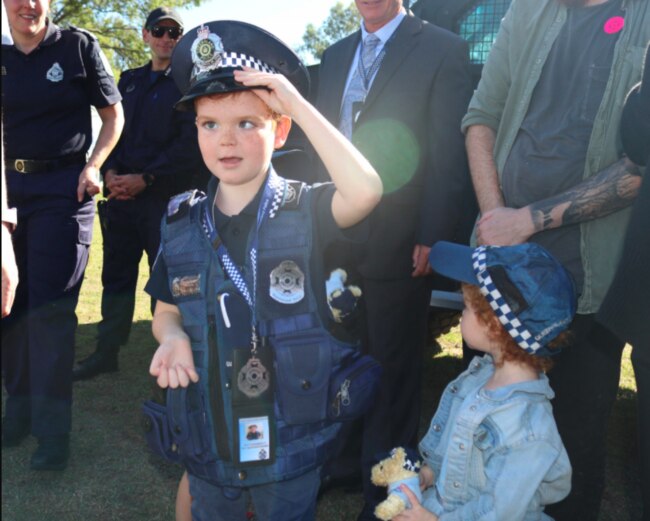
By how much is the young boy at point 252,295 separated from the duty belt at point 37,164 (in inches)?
69.8

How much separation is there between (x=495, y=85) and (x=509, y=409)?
132cm

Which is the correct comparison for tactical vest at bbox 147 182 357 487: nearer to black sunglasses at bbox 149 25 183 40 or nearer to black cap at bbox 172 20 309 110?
black cap at bbox 172 20 309 110

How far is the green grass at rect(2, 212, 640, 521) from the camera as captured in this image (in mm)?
3180

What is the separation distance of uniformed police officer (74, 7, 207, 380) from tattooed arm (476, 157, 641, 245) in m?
2.71

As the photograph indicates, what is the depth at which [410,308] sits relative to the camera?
3188mm

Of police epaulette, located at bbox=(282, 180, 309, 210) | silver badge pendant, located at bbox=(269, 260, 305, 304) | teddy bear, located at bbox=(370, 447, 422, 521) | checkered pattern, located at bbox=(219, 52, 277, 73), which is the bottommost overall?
teddy bear, located at bbox=(370, 447, 422, 521)

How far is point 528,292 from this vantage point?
1.94 m

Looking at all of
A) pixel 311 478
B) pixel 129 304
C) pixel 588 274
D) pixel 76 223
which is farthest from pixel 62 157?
pixel 588 274

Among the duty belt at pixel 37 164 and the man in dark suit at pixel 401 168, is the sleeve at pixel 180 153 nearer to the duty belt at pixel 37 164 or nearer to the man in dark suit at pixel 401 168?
the duty belt at pixel 37 164

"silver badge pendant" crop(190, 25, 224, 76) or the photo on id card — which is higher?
"silver badge pendant" crop(190, 25, 224, 76)

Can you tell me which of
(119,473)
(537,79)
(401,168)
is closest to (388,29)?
(401,168)

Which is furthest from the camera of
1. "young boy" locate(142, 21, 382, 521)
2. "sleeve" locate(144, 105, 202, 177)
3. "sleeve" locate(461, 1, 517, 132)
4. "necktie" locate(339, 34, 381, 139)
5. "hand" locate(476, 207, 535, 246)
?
"sleeve" locate(144, 105, 202, 177)

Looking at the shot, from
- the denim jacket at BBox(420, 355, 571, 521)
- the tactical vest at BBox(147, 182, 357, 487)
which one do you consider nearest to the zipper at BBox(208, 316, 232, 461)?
the tactical vest at BBox(147, 182, 357, 487)

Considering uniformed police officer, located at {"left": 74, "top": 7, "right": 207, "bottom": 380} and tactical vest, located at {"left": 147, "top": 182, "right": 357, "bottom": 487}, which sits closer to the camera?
tactical vest, located at {"left": 147, "top": 182, "right": 357, "bottom": 487}
